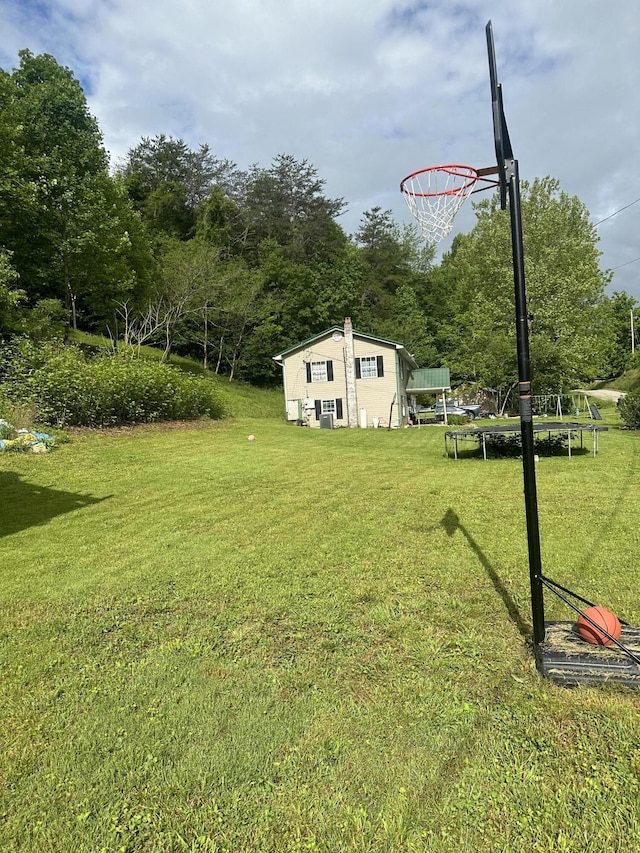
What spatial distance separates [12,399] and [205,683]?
12568 mm

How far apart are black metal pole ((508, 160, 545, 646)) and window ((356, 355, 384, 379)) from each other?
21.9 metres

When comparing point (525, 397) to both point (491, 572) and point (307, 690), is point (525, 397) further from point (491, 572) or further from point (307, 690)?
point (307, 690)

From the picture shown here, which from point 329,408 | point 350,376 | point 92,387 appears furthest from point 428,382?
point 92,387

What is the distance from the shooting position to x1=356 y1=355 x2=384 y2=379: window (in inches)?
969

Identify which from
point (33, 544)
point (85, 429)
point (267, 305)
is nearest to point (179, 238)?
point (267, 305)

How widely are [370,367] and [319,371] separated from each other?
8.97 feet

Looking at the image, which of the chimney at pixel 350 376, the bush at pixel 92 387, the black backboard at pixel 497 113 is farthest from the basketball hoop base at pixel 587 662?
the chimney at pixel 350 376

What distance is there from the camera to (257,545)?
16.3 ft

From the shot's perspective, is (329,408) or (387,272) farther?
(387,272)

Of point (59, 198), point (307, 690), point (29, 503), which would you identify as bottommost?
point (307, 690)

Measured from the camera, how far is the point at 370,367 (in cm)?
2472

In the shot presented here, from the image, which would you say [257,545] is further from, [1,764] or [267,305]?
[267,305]

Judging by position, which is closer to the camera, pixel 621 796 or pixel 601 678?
pixel 621 796

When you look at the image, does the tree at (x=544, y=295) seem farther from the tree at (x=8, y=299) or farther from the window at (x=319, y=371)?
the tree at (x=8, y=299)
